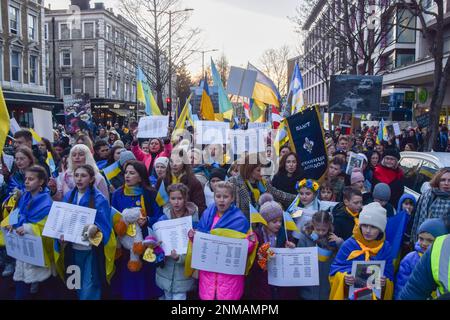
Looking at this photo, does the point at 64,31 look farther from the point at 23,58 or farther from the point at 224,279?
the point at 224,279

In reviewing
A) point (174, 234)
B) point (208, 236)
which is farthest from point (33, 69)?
point (208, 236)

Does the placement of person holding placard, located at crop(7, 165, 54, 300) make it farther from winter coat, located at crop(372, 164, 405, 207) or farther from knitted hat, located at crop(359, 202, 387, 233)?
winter coat, located at crop(372, 164, 405, 207)

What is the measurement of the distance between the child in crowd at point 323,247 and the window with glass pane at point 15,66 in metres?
31.4

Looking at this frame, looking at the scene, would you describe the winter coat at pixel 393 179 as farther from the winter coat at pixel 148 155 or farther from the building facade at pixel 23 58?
the building facade at pixel 23 58

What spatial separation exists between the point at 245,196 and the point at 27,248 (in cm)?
236

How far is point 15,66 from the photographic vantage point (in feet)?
102

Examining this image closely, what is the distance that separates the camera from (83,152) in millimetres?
5410

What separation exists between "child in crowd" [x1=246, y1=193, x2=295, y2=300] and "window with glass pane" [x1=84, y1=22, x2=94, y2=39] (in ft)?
174

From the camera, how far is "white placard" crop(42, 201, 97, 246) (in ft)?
13.4

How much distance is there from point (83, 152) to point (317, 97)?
65073mm

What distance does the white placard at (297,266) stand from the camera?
3.98 m
